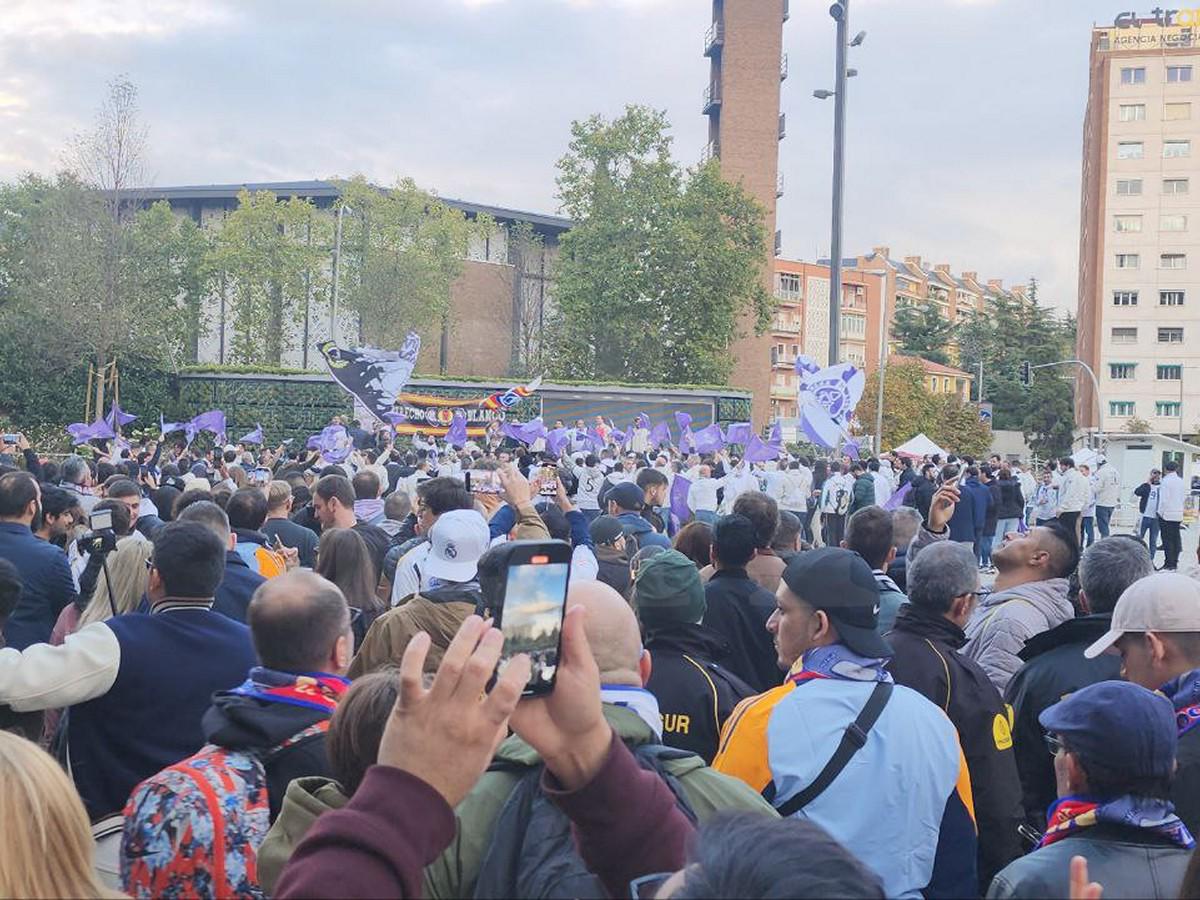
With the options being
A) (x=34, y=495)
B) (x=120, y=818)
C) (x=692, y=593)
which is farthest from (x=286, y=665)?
(x=34, y=495)

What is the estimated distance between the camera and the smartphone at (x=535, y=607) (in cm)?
184

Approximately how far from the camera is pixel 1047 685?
188 inches

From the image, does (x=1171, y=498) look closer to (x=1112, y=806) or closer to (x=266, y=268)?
(x=1112, y=806)

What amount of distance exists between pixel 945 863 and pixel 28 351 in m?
45.1

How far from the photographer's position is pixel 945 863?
145 inches

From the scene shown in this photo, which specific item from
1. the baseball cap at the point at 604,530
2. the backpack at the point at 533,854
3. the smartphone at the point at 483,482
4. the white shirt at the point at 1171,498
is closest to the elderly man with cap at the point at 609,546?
the baseball cap at the point at 604,530

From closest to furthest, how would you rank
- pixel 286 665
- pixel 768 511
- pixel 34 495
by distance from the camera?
pixel 286 665 < pixel 34 495 < pixel 768 511

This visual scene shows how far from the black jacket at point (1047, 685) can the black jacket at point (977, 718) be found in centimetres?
26

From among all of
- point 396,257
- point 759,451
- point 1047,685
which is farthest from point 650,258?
point 1047,685

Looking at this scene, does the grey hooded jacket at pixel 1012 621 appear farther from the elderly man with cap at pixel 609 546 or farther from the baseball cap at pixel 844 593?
the elderly man with cap at pixel 609 546

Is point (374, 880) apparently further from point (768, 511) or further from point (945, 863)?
point (768, 511)

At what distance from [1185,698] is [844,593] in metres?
1.17

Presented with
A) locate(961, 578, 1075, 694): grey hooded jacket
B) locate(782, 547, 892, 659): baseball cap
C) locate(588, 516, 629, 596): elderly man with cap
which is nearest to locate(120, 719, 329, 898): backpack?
locate(782, 547, 892, 659): baseball cap

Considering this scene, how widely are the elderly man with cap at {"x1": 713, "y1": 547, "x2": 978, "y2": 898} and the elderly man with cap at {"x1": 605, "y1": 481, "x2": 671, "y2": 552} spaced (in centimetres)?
554
